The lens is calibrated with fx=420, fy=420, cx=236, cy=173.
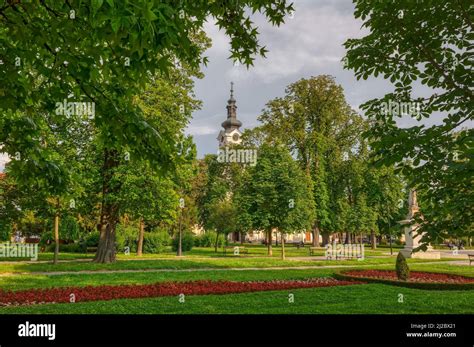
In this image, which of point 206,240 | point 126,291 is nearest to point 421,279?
point 126,291

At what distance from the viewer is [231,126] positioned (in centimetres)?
9650

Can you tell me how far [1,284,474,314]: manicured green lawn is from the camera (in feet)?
30.8

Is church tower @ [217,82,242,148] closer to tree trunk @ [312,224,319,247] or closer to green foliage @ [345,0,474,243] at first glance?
tree trunk @ [312,224,319,247]

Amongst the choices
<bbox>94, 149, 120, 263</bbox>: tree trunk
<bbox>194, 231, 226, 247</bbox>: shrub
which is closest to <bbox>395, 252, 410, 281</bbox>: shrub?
<bbox>94, 149, 120, 263</bbox>: tree trunk

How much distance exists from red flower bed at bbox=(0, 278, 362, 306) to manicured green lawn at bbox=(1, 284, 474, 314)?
901 millimetres

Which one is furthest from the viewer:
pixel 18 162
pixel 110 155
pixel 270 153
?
pixel 270 153

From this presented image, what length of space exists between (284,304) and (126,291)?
4964 millimetres

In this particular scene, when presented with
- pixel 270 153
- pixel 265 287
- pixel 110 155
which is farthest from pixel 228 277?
pixel 270 153

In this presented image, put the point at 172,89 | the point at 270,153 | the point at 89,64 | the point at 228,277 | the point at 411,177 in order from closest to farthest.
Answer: the point at 89,64 → the point at 411,177 → the point at 228,277 → the point at 172,89 → the point at 270,153

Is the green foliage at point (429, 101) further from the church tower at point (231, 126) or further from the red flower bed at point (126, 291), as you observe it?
the church tower at point (231, 126)

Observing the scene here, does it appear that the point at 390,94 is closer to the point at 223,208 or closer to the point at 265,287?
the point at 265,287

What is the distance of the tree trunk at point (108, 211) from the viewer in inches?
925
